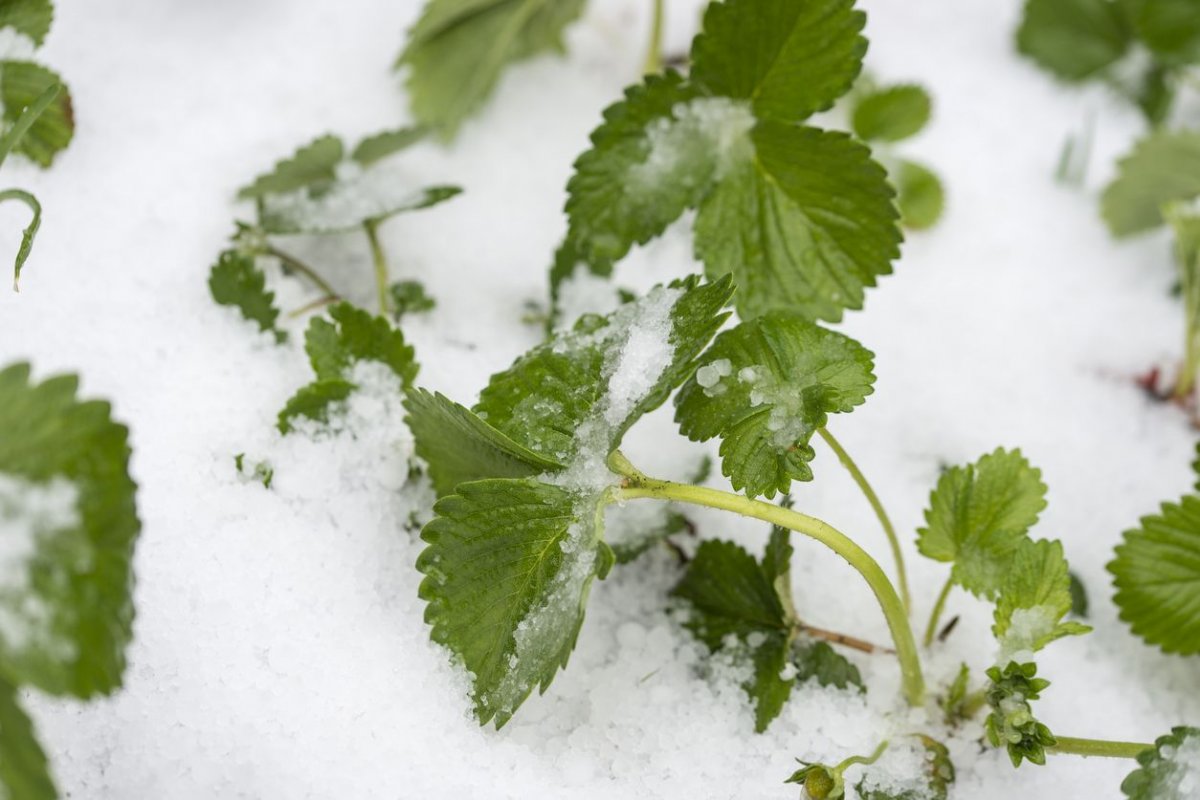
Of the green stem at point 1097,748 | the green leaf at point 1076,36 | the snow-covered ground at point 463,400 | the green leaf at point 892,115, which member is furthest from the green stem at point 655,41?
the green stem at point 1097,748

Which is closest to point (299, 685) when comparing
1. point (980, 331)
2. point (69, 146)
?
point (69, 146)

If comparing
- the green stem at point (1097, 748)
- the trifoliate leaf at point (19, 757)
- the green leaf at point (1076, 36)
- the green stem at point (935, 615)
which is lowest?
the trifoliate leaf at point (19, 757)

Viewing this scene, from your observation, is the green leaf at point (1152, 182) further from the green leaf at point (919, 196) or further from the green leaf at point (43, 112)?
the green leaf at point (43, 112)

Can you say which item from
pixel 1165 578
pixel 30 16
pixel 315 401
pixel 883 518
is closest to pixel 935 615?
pixel 883 518

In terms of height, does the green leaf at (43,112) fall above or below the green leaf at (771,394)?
below

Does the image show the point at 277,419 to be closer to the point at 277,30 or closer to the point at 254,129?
the point at 254,129

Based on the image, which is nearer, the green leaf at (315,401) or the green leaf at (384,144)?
the green leaf at (315,401)

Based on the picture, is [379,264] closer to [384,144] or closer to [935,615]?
[384,144]
